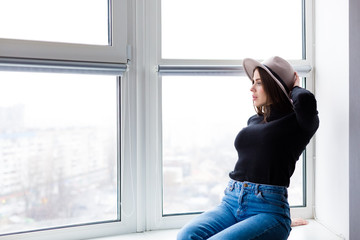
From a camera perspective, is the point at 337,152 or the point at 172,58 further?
the point at 172,58

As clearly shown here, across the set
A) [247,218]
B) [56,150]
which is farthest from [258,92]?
[56,150]

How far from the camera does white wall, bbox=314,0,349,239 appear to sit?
1.56 m

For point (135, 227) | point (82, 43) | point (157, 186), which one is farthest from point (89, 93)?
point (135, 227)

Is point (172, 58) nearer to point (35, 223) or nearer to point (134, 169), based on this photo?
point (134, 169)

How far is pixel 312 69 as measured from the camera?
1854 mm

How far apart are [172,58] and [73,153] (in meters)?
0.70

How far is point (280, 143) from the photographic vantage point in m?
1.40

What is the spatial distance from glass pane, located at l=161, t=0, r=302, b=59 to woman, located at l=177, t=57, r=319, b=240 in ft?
1.13

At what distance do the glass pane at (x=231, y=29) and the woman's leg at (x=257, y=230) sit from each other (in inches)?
34.8

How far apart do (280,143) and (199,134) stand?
1.69 feet

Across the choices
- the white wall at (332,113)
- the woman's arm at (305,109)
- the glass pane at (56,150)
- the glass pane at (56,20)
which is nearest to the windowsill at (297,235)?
the white wall at (332,113)

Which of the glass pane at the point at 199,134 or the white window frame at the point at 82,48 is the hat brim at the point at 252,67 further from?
the white window frame at the point at 82,48

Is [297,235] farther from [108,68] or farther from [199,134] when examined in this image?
[108,68]

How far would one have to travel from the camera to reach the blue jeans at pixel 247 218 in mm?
1286
